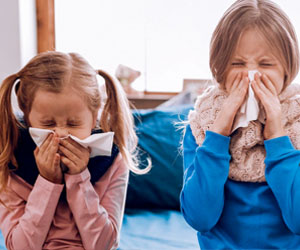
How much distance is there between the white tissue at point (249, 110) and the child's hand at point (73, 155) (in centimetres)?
39

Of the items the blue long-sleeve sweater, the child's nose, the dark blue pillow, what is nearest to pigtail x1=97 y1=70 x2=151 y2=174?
the child's nose

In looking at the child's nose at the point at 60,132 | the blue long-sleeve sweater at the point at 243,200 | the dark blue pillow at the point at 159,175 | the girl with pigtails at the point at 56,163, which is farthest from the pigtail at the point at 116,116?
the dark blue pillow at the point at 159,175

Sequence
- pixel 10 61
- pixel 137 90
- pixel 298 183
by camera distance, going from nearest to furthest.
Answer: pixel 298 183 → pixel 10 61 → pixel 137 90

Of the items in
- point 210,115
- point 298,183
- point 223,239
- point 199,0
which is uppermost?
point 199,0

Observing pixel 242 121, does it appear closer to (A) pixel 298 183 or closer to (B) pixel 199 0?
(A) pixel 298 183

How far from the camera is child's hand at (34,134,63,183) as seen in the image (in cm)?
96

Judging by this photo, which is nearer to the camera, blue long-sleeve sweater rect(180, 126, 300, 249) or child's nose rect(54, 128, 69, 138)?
blue long-sleeve sweater rect(180, 126, 300, 249)

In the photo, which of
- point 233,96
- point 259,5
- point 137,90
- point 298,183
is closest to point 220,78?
point 233,96

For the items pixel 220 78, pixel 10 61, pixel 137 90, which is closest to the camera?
pixel 220 78

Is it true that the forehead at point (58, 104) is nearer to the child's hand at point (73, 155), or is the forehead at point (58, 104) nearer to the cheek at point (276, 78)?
the child's hand at point (73, 155)

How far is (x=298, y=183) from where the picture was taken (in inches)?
33.2

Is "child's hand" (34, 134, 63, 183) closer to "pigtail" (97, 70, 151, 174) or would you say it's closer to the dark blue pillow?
"pigtail" (97, 70, 151, 174)

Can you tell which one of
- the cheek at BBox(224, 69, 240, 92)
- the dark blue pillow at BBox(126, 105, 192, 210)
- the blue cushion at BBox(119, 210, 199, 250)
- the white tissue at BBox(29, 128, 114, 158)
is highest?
the cheek at BBox(224, 69, 240, 92)

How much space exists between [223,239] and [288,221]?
16 centimetres
